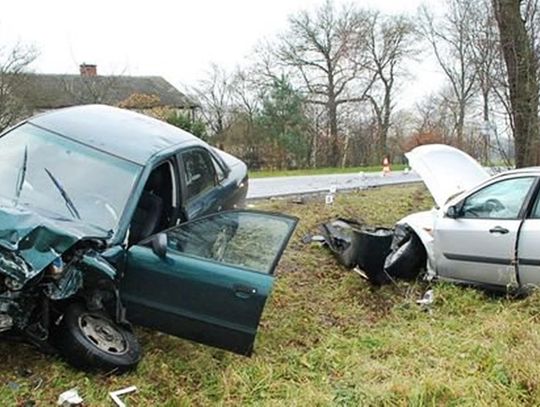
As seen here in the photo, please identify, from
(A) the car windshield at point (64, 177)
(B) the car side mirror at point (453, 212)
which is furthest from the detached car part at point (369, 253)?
(A) the car windshield at point (64, 177)

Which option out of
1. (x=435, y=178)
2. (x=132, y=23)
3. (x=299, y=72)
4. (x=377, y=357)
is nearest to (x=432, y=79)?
(x=299, y=72)

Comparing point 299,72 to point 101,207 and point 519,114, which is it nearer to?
point 519,114

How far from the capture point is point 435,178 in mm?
7602

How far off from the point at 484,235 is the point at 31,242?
461 centimetres

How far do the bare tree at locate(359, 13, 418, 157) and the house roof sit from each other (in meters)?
12.1

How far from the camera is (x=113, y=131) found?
18.6 ft

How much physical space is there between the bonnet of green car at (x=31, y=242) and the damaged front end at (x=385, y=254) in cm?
366

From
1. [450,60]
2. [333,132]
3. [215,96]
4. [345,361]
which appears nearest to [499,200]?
[345,361]

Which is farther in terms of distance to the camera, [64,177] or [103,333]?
[64,177]

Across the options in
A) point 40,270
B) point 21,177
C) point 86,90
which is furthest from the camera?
point 86,90

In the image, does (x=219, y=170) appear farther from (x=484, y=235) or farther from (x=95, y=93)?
(x=95, y=93)

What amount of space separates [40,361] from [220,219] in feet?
5.85

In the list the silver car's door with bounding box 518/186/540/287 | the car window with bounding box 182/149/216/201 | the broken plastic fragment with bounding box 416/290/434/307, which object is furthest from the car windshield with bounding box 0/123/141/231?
the silver car's door with bounding box 518/186/540/287

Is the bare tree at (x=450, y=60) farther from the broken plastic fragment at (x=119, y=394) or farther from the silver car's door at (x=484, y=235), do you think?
the broken plastic fragment at (x=119, y=394)
